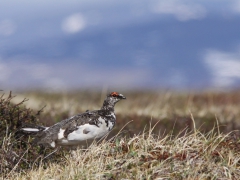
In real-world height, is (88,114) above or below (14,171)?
above

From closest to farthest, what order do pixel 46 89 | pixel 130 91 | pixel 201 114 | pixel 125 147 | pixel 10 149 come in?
1. pixel 125 147
2. pixel 10 149
3. pixel 201 114
4. pixel 46 89
5. pixel 130 91

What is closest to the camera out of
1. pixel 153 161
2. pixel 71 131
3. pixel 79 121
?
pixel 153 161

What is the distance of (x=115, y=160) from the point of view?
18.8 ft

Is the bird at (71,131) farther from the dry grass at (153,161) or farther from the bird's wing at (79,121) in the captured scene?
the dry grass at (153,161)

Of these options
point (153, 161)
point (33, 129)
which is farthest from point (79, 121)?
point (153, 161)

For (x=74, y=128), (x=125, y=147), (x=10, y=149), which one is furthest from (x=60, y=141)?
(x=125, y=147)

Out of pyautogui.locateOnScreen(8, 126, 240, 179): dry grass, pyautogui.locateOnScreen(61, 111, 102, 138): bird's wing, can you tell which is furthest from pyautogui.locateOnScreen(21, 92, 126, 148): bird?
pyautogui.locateOnScreen(8, 126, 240, 179): dry grass

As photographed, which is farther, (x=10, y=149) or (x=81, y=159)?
(x=10, y=149)

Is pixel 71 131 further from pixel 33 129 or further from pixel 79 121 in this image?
pixel 33 129

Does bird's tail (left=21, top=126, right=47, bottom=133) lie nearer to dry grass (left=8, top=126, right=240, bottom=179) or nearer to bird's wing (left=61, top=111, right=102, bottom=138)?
bird's wing (left=61, top=111, right=102, bottom=138)

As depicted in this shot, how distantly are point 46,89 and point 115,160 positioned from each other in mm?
13758

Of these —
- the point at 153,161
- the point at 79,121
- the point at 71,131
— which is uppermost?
the point at 79,121

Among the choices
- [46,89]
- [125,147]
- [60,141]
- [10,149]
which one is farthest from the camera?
[46,89]

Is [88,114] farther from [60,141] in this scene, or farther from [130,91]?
[130,91]
